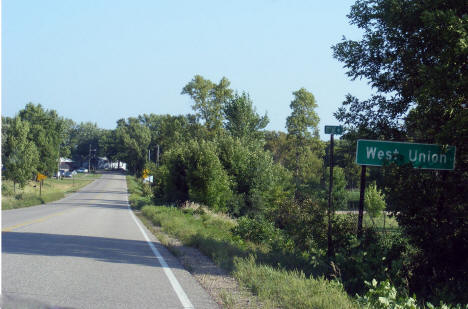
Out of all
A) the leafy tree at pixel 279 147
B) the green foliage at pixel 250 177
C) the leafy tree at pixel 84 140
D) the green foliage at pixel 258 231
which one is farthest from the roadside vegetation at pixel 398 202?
the leafy tree at pixel 84 140

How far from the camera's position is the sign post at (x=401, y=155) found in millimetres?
8797

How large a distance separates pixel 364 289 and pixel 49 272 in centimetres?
563

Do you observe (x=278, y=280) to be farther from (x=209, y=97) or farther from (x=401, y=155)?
(x=209, y=97)

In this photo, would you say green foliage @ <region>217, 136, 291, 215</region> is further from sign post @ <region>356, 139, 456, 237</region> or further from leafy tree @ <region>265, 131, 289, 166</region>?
leafy tree @ <region>265, 131, 289, 166</region>

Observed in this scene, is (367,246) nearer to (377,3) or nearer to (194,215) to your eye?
(377,3)

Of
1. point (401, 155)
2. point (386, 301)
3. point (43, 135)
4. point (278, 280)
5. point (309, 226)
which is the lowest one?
point (278, 280)

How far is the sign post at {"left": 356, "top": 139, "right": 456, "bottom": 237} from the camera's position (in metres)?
8.80

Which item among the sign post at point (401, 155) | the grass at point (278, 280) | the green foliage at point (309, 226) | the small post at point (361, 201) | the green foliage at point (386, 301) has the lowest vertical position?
the grass at point (278, 280)

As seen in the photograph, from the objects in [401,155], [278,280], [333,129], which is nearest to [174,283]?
[278,280]

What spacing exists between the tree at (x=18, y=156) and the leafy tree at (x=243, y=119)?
2274cm

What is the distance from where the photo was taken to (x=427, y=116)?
28.7ft

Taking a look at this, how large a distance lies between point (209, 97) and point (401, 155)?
2184 inches

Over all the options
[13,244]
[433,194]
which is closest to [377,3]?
[433,194]

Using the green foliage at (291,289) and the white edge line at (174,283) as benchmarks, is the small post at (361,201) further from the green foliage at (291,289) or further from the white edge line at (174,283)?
the white edge line at (174,283)
